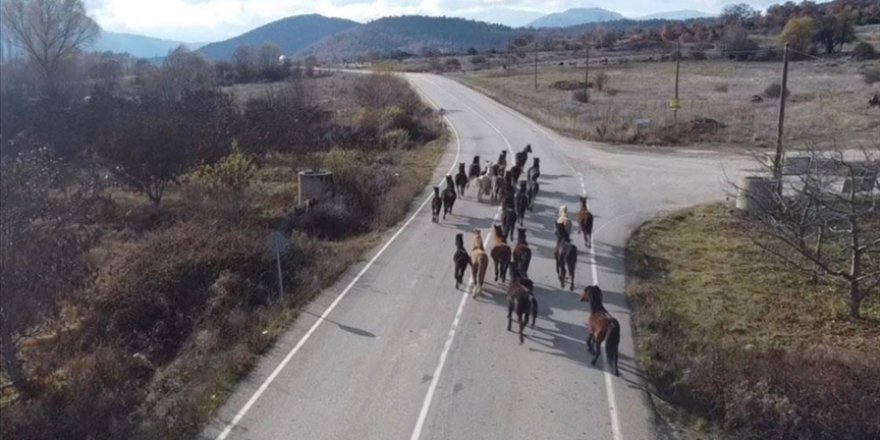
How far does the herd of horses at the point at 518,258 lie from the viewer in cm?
1341

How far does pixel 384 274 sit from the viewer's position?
19.0 m

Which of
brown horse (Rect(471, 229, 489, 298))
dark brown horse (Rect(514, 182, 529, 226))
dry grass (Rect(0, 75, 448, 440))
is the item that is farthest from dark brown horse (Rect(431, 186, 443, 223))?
brown horse (Rect(471, 229, 489, 298))

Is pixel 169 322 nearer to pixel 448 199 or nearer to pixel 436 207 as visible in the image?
pixel 436 207

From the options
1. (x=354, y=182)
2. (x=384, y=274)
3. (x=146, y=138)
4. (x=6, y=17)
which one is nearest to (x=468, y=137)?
(x=354, y=182)

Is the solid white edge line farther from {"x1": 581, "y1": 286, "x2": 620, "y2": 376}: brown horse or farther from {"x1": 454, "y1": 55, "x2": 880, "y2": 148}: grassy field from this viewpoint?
{"x1": 454, "y1": 55, "x2": 880, "y2": 148}: grassy field

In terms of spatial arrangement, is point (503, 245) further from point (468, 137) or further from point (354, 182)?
point (468, 137)

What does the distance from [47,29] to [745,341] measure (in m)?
74.6

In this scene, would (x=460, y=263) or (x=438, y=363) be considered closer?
(x=438, y=363)

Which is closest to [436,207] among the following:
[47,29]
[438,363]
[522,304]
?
[522,304]

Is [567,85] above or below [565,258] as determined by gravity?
above

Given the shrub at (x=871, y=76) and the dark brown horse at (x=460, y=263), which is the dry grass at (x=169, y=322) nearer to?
the dark brown horse at (x=460, y=263)

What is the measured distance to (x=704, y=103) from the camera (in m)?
55.5

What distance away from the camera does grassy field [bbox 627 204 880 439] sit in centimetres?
1127

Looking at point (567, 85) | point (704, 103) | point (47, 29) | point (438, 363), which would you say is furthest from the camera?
point (567, 85)
